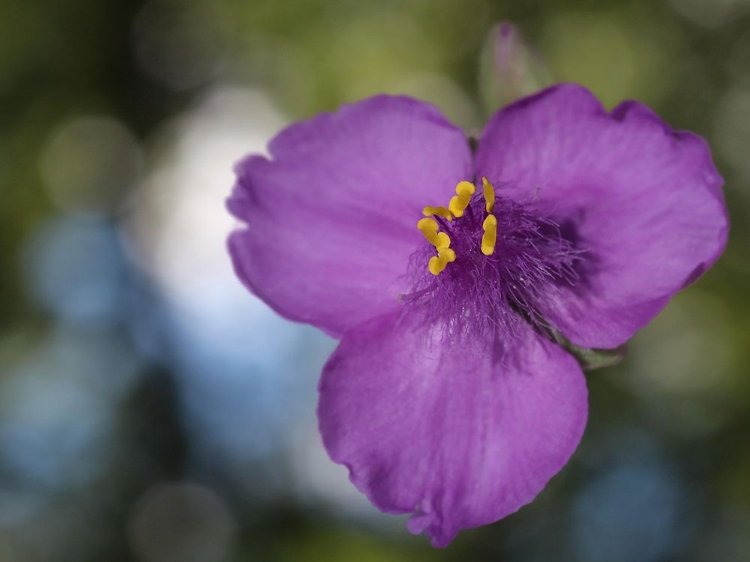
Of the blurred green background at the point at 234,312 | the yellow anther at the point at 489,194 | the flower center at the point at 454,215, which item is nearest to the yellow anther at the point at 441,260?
the flower center at the point at 454,215

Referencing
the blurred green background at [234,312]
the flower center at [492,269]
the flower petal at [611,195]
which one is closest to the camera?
the flower petal at [611,195]

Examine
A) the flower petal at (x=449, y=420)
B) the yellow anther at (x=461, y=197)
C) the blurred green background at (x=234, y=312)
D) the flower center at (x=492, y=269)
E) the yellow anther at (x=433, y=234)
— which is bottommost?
the blurred green background at (x=234, y=312)

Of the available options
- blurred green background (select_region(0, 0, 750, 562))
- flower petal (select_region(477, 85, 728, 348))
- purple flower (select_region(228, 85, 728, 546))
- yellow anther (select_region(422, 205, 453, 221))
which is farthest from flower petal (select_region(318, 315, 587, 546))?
blurred green background (select_region(0, 0, 750, 562))

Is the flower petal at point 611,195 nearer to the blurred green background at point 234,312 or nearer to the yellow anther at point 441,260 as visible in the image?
the yellow anther at point 441,260

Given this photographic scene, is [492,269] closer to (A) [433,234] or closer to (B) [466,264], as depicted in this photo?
(B) [466,264]

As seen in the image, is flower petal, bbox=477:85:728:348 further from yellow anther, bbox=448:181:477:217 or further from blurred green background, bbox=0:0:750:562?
blurred green background, bbox=0:0:750:562
